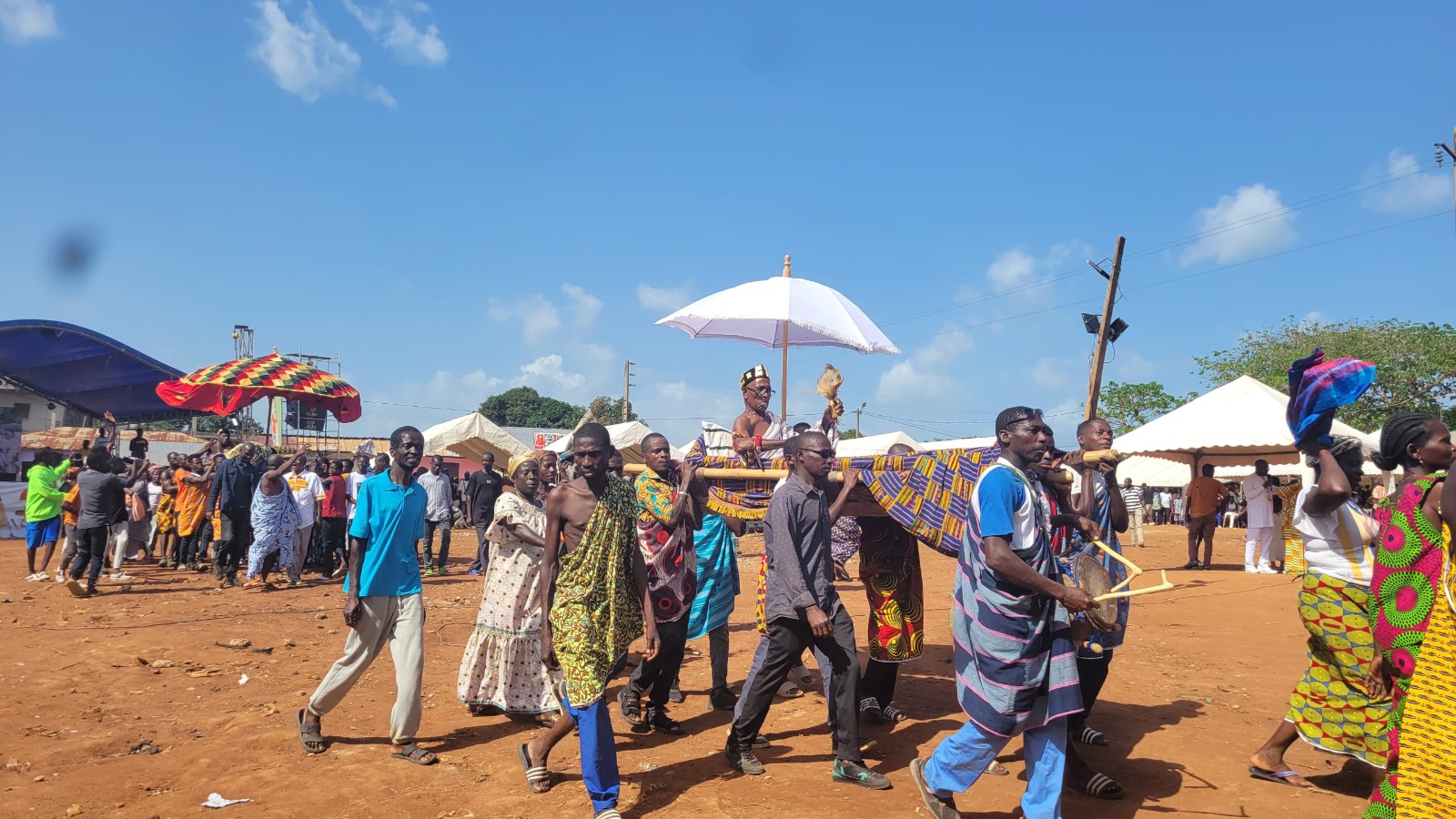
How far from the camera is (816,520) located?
16.2ft

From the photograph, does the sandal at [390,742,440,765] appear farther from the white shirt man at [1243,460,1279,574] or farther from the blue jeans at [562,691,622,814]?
the white shirt man at [1243,460,1279,574]

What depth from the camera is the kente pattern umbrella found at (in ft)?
42.3

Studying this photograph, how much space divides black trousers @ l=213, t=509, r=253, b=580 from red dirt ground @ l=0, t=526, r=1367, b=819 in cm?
264

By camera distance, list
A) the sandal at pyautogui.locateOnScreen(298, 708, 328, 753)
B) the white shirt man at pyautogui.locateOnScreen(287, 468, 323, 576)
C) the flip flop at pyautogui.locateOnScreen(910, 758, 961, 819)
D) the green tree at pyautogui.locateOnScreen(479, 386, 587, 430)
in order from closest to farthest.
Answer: the flip flop at pyautogui.locateOnScreen(910, 758, 961, 819), the sandal at pyautogui.locateOnScreen(298, 708, 328, 753), the white shirt man at pyautogui.locateOnScreen(287, 468, 323, 576), the green tree at pyautogui.locateOnScreen(479, 386, 587, 430)

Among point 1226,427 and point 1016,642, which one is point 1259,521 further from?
point 1016,642

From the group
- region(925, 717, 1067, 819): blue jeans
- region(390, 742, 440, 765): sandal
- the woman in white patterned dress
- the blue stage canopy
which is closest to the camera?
region(925, 717, 1067, 819): blue jeans

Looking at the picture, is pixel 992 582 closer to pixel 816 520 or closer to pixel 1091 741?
pixel 816 520

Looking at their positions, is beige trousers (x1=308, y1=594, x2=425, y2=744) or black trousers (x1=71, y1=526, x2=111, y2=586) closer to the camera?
beige trousers (x1=308, y1=594, x2=425, y2=744)

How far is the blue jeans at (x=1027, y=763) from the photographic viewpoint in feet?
12.4

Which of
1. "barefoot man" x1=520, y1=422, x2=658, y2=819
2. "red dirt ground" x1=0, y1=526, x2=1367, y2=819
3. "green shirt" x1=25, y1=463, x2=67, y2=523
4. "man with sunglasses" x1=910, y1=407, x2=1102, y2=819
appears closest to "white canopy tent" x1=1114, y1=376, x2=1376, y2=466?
"red dirt ground" x1=0, y1=526, x2=1367, y2=819

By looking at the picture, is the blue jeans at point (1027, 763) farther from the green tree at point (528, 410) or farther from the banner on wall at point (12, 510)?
the green tree at point (528, 410)

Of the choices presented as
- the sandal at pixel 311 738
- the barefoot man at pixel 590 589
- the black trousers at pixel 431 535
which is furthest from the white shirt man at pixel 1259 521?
the sandal at pixel 311 738

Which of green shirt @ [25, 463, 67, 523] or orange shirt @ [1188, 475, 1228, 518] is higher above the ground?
orange shirt @ [1188, 475, 1228, 518]

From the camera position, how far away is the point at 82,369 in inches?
911
